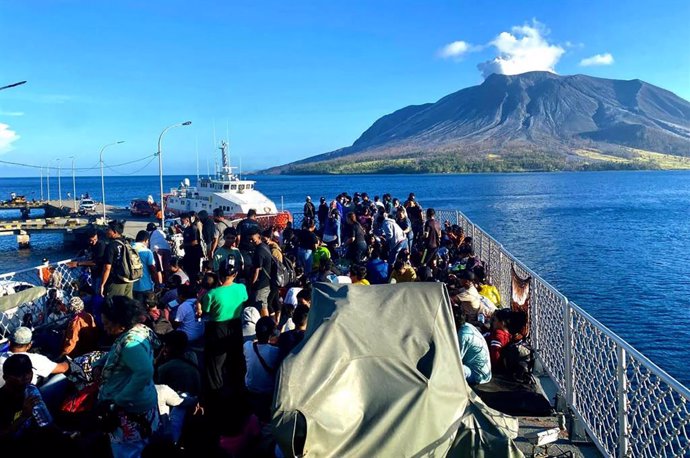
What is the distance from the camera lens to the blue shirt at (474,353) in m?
5.13

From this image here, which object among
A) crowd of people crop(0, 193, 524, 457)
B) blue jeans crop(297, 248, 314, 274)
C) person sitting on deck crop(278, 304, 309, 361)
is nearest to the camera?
crowd of people crop(0, 193, 524, 457)

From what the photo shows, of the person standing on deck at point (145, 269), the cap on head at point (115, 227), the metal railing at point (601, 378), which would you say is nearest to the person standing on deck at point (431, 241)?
the metal railing at point (601, 378)

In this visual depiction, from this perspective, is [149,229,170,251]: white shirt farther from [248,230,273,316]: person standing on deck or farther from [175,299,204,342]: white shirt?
[175,299,204,342]: white shirt

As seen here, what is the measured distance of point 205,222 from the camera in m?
10.2

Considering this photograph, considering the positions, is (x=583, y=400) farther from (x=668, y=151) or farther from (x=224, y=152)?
(x=668, y=151)

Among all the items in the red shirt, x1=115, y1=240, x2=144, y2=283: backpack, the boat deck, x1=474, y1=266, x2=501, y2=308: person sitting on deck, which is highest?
x1=115, y1=240, x2=144, y2=283: backpack

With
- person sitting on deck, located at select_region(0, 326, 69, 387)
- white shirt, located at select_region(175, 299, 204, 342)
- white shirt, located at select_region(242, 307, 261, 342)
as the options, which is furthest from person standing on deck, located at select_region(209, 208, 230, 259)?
person sitting on deck, located at select_region(0, 326, 69, 387)

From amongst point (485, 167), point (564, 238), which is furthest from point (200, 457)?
point (485, 167)

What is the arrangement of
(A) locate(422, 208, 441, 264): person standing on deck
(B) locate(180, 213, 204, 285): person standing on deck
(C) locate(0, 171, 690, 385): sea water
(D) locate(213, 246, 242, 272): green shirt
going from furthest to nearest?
(C) locate(0, 171, 690, 385): sea water
(A) locate(422, 208, 441, 264): person standing on deck
(B) locate(180, 213, 204, 285): person standing on deck
(D) locate(213, 246, 242, 272): green shirt

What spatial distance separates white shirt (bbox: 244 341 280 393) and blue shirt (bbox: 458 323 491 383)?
1702 mm

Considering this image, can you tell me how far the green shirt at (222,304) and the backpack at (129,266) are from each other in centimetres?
218

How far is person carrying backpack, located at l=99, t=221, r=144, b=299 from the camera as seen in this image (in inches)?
281

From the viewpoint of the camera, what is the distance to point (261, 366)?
194 inches

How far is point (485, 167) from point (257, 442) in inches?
6883
